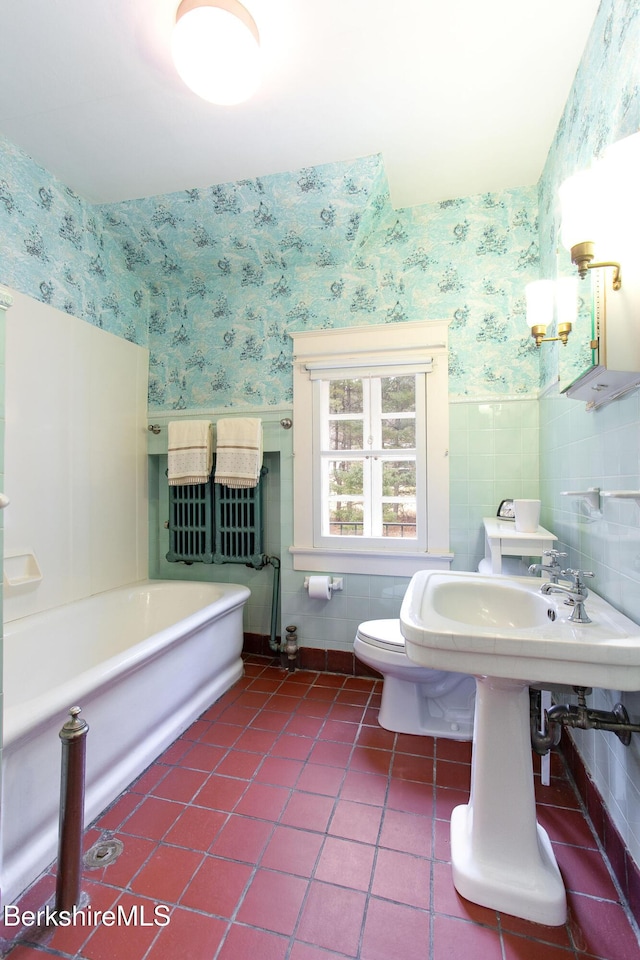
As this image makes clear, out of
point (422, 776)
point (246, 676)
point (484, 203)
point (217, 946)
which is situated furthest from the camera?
point (246, 676)

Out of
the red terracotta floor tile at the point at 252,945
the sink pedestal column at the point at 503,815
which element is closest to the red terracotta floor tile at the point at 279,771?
the red terracotta floor tile at the point at 252,945

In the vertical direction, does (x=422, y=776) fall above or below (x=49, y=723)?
below

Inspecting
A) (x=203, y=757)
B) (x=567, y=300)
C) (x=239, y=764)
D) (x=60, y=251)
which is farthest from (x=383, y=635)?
(x=60, y=251)

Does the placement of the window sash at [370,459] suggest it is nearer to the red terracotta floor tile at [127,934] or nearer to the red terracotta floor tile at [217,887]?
the red terracotta floor tile at [217,887]

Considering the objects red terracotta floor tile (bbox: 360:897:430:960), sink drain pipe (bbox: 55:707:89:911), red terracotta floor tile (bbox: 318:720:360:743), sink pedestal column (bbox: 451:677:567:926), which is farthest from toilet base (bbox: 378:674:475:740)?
sink drain pipe (bbox: 55:707:89:911)

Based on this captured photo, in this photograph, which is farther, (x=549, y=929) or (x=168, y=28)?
(x=168, y=28)

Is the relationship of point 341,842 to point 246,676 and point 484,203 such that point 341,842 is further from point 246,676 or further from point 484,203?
point 484,203

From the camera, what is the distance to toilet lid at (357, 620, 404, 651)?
192 centimetres

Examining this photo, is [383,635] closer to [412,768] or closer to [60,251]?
[412,768]

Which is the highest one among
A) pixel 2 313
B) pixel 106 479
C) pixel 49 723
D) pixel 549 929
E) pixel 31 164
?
pixel 31 164

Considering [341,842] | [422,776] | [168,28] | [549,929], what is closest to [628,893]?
[549,929]

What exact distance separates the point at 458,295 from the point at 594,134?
Result: 0.96 m

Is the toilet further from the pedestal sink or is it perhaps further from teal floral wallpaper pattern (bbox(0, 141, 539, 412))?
teal floral wallpaper pattern (bbox(0, 141, 539, 412))

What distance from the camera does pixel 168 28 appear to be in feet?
4.88
